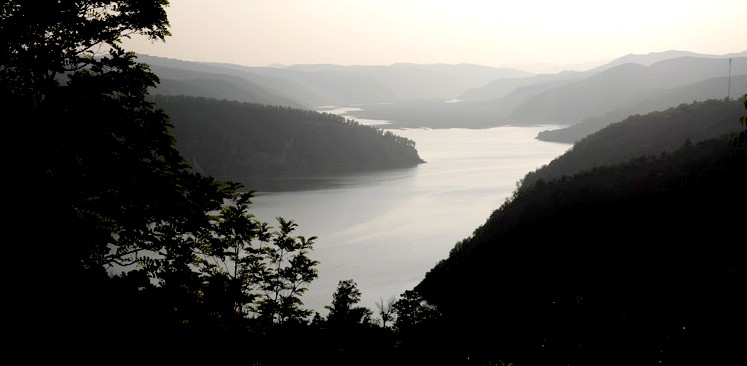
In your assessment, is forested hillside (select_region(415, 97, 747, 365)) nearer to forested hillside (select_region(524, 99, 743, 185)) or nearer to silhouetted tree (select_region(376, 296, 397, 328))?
silhouetted tree (select_region(376, 296, 397, 328))

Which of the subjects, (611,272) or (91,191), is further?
(611,272)

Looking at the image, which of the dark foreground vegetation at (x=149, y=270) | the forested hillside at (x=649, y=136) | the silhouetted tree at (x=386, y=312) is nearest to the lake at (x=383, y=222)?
the silhouetted tree at (x=386, y=312)

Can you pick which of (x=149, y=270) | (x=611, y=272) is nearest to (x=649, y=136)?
(x=611, y=272)

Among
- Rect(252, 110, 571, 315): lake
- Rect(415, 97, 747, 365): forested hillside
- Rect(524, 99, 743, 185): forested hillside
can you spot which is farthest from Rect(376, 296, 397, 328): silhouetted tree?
Rect(524, 99, 743, 185): forested hillside

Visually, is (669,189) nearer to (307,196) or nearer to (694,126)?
(694,126)

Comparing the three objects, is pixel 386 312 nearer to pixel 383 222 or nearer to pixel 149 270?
pixel 149 270

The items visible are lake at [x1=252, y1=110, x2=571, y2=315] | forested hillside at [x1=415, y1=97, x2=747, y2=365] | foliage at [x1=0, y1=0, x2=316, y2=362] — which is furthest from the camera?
lake at [x1=252, y1=110, x2=571, y2=315]

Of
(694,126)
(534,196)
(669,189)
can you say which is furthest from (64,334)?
(694,126)

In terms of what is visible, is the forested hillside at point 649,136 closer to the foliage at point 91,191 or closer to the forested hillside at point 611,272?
the forested hillside at point 611,272
